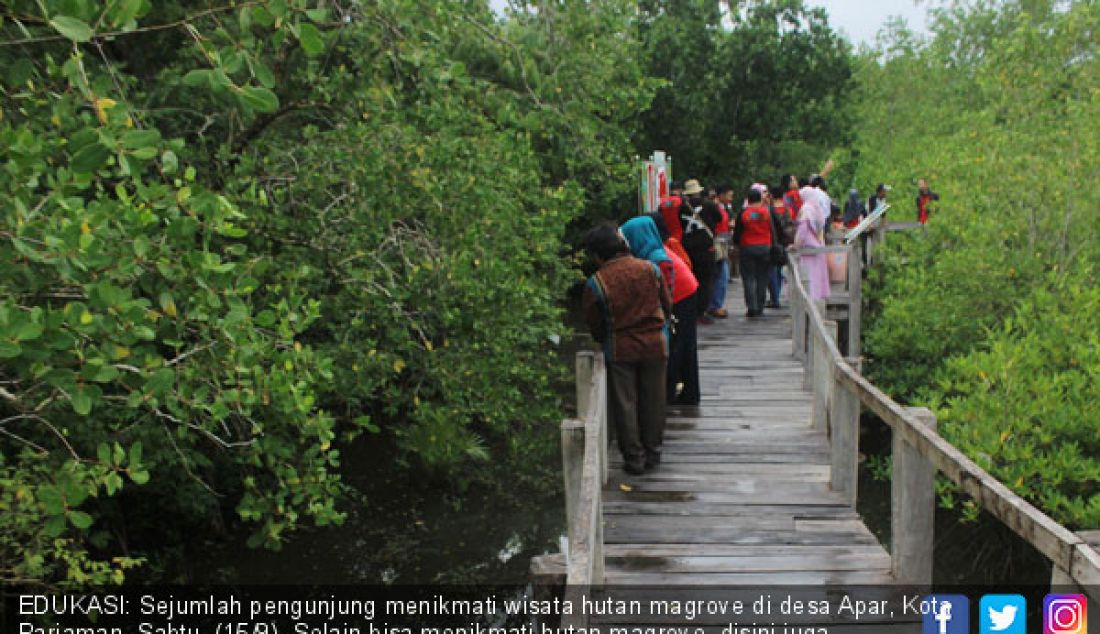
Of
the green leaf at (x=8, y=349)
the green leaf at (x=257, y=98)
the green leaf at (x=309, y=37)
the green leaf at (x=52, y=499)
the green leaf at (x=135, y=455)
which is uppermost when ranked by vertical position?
the green leaf at (x=309, y=37)

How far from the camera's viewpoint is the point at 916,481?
416 cm

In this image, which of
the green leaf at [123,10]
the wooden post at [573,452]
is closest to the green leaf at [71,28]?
the green leaf at [123,10]

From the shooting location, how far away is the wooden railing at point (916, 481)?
9.14 ft

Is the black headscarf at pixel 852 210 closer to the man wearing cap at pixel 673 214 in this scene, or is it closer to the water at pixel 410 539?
the water at pixel 410 539

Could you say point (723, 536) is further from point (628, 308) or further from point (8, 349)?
point (8, 349)

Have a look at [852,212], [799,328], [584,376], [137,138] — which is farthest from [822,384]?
[852,212]

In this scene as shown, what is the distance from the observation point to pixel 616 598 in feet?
15.4

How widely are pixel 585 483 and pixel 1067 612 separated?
5.97 ft

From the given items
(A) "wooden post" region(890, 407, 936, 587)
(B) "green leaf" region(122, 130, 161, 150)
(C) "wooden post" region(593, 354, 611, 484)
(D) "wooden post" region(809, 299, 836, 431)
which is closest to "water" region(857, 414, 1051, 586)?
(D) "wooden post" region(809, 299, 836, 431)

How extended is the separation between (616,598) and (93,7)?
11.8ft

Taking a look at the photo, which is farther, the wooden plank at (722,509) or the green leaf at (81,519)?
the wooden plank at (722,509)

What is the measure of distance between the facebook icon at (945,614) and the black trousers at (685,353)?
343cm

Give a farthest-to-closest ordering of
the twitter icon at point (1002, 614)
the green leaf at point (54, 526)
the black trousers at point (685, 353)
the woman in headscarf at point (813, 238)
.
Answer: the woman in headscarf at point (813, 238) → the black trousers at point (685, 353) → the twitter icon at point (1002, 614) → the green leaf at point (54, 526)

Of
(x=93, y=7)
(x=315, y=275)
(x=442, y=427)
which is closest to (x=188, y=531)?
(x=442, y=427)
